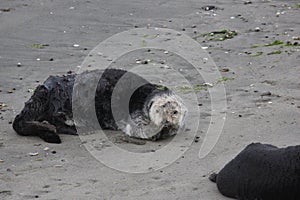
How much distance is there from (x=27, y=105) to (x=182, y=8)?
5023mm

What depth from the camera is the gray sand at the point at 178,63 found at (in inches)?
197

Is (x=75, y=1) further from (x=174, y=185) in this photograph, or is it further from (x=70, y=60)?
(x=174, y=185)

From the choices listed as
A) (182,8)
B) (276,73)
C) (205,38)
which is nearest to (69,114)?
(276,73)

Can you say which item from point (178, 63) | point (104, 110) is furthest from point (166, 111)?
point (178, 63)

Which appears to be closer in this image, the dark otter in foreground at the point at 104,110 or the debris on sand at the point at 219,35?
the dark otter in foreground at the point at 104,110

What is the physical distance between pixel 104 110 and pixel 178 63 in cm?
224

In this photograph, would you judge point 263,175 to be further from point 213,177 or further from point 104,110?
point 104,110

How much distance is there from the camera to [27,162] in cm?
547

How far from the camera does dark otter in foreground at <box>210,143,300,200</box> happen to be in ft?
14.0

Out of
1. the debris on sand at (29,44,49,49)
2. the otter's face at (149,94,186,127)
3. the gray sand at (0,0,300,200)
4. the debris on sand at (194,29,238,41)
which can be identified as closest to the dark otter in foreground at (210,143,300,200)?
the gray sand at (0,0,300,200)

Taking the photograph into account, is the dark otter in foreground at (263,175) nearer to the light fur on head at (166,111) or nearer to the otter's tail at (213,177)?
the otter's tail at (213,177)

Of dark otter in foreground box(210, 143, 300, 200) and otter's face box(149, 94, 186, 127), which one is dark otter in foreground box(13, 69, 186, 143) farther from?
dark otter in foreground box(210, 143, 300, 200)

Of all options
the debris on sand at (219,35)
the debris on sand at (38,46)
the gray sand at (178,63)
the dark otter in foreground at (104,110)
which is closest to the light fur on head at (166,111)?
the dark otter in foreground at (104,110)

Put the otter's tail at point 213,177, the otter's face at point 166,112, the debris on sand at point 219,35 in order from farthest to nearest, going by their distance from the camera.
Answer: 1. the debris on sand at point 219,35
2. the otter's face at point 166,112
3. the otter's tail at point 213,177
